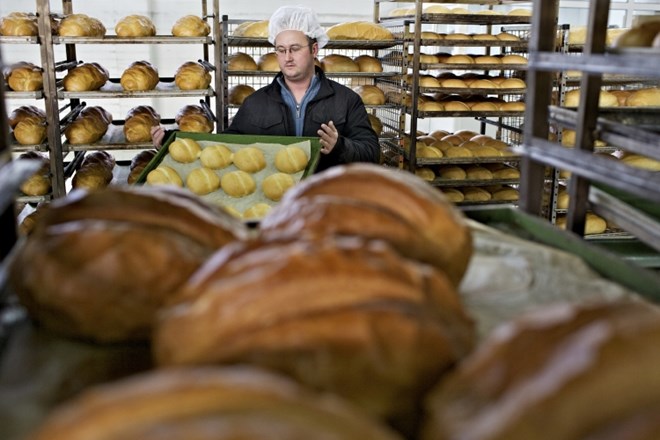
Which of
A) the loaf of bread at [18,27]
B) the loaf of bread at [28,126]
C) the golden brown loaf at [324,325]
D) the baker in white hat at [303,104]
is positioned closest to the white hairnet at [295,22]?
the baker in white hat at [303,104]

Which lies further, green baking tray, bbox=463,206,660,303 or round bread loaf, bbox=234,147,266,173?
round bread loaf, bbox=234,147,266,173

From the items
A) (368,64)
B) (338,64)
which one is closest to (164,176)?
(338,64)

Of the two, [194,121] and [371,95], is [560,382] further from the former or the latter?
[371,95]

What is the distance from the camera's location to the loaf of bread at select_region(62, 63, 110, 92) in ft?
13.6

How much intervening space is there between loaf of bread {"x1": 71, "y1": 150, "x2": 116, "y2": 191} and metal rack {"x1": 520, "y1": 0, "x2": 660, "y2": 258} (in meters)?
3.41

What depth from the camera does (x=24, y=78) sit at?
3994 millimetres

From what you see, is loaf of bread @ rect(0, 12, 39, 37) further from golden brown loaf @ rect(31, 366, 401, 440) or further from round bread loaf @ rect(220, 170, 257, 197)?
golden brown loaf @ rect(31, 366, 401, 440)

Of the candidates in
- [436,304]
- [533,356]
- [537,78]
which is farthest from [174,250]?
[537,78]

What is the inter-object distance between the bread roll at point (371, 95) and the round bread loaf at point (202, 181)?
2.42 meters

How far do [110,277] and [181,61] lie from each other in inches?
252

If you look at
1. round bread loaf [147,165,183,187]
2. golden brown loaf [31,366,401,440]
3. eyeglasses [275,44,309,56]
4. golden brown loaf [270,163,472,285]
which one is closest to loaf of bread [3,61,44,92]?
eyeglasses [275,44,309,56]

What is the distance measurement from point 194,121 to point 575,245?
11.6 feet

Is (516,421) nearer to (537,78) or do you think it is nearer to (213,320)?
(213,320)

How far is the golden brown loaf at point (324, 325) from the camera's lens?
636 mm
